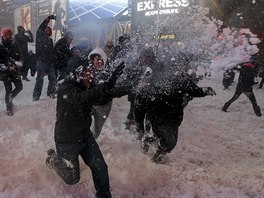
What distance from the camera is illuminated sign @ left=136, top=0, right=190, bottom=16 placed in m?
21.6

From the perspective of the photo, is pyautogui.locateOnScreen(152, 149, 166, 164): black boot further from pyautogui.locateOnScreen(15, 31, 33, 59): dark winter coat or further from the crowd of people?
pyautogui.locateOnScreen(15, 31, 33, 59): dark winter coat

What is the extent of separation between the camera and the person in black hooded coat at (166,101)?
190 inches

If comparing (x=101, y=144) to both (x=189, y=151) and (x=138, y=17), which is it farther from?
(x=138, y=17)

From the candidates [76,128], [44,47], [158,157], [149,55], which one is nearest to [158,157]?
[158,157]

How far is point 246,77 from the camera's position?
832cm

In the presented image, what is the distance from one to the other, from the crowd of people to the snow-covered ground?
0.35m

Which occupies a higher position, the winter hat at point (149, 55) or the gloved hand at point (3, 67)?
the winter hat at point (149, 55)

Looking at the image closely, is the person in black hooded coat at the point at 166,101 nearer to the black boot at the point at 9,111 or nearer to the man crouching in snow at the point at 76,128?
the man crouching in snow at the point at 76,128

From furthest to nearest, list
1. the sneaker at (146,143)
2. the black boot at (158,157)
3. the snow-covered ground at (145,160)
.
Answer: the sneaker at (146,143) < the black boot at (158,157) < the snow-covered ground at (145,160)

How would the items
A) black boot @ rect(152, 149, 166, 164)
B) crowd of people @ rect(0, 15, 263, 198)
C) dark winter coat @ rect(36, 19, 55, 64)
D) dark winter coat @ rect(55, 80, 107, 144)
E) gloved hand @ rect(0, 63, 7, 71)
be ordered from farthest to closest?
dark winter coat @ rect(36, 19, 55, 64), gloved hand @ rect(0, 63, 7, 71), black boot @ rect(152, 149, 166, 164), crowd of people @ rect(0, 15, 263, 198), dark winter coat @ rect(55, 80, 107, 144)

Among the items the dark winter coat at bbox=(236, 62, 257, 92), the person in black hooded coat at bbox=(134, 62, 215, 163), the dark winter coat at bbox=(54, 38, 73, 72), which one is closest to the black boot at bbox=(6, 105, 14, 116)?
the dark winter coat at bbox=(54, 38, 73, 72)

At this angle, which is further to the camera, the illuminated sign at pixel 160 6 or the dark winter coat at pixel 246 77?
the illuminated sign at pixel 160 6

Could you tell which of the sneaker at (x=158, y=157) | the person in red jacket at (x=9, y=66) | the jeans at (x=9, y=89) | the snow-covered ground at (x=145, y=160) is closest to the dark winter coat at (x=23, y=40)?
the snow-covered ground at (x=145, y=160)

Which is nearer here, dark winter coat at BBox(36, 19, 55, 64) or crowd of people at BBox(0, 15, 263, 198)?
crowd of people at BBox(0, 15, 263, 198)
